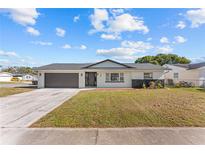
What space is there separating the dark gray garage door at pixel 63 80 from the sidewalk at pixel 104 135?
17545 mm

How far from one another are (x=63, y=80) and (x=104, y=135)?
61.9 ft

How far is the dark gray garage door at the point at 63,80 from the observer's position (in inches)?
884

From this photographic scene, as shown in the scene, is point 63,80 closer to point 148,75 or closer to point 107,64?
point 107,64

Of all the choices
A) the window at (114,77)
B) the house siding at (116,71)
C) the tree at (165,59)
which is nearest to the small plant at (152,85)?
the house siding at (116,71)

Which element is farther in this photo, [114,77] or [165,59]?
[165,59]

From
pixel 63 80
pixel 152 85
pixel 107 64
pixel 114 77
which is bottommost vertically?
pixel 152 85

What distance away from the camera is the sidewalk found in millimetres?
4281

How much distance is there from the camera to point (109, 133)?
4.89 metres

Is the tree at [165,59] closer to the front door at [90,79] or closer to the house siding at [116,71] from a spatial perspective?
the house siding at [116,71]

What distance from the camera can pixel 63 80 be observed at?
2278 cm

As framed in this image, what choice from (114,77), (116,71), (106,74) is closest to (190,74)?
(116,71)

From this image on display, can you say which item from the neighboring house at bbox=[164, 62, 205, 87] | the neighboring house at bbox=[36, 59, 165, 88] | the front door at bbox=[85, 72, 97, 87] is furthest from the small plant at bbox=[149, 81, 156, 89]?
the front door at bbox=[85, 72, 97, 87]
